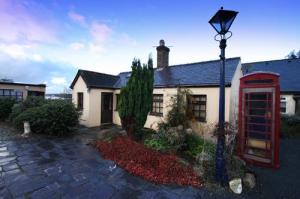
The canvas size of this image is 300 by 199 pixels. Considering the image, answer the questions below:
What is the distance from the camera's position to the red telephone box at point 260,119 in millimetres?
5492

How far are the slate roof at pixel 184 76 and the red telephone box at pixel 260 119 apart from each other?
1.65 m

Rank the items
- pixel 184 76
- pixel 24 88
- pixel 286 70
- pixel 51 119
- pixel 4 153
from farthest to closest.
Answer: pixel 24 88, pixel 286 70, pixel 184 76, pixel 51 119, pixel 4 153

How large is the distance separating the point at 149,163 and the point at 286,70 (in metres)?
17.3

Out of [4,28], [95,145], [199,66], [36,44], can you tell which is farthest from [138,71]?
[36,44]

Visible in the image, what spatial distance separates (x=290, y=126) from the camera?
439 inches

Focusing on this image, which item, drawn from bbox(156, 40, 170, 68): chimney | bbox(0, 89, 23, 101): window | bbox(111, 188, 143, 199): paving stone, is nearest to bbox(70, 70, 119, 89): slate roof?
bbox(156, 40, 170, 68): chimney

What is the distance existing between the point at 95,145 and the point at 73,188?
3.59 meters

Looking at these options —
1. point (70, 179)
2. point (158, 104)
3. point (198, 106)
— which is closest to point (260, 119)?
point (198, 106)

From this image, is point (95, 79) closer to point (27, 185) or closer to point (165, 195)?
point (27, 185)

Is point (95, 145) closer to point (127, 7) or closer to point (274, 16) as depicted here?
point (127, 7)

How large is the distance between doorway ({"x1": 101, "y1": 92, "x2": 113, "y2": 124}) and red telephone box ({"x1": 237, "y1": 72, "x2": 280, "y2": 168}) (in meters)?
9.58

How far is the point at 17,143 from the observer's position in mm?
7547

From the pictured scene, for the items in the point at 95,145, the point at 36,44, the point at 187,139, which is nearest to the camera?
the point at 187,139

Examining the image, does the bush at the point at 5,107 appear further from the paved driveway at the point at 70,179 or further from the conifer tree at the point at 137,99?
the conifer tree at the point at 137,99
